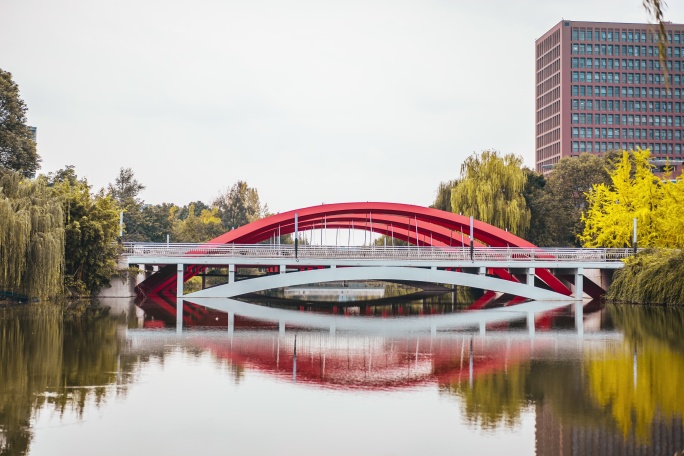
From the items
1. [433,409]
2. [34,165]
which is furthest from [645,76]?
[433,409]

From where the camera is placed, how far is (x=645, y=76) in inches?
4934

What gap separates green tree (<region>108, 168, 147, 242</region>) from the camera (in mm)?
75562

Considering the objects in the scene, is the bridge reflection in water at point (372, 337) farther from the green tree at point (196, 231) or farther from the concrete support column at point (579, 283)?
the green tree at point (196, 231)

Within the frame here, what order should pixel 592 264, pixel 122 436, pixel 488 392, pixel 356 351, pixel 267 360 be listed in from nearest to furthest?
1. pixel 122 436
2. pixel 488 392
3. pixel 267 360
4. pixel 356 351
5. pixel 592 264

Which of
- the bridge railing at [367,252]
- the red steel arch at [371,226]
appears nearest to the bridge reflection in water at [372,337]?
the bridge railing at [367,252]

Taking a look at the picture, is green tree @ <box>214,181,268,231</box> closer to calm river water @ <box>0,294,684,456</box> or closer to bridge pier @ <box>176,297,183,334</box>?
bridge pier @ <box>176,297,183,334</box>

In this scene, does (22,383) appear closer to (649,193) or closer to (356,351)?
(356,351)

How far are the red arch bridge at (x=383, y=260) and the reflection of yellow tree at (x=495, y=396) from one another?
25113mm

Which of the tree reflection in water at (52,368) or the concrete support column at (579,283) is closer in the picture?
the tree reflection in water at (52,368)

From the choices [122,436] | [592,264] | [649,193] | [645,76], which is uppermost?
[645,76]

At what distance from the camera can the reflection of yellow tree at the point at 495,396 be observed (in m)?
14.0

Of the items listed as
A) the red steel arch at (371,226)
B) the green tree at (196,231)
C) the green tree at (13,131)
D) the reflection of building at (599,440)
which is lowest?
the reflection of building at (599,440)

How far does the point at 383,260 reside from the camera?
45.8 meters

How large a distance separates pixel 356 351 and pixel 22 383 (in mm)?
9044
